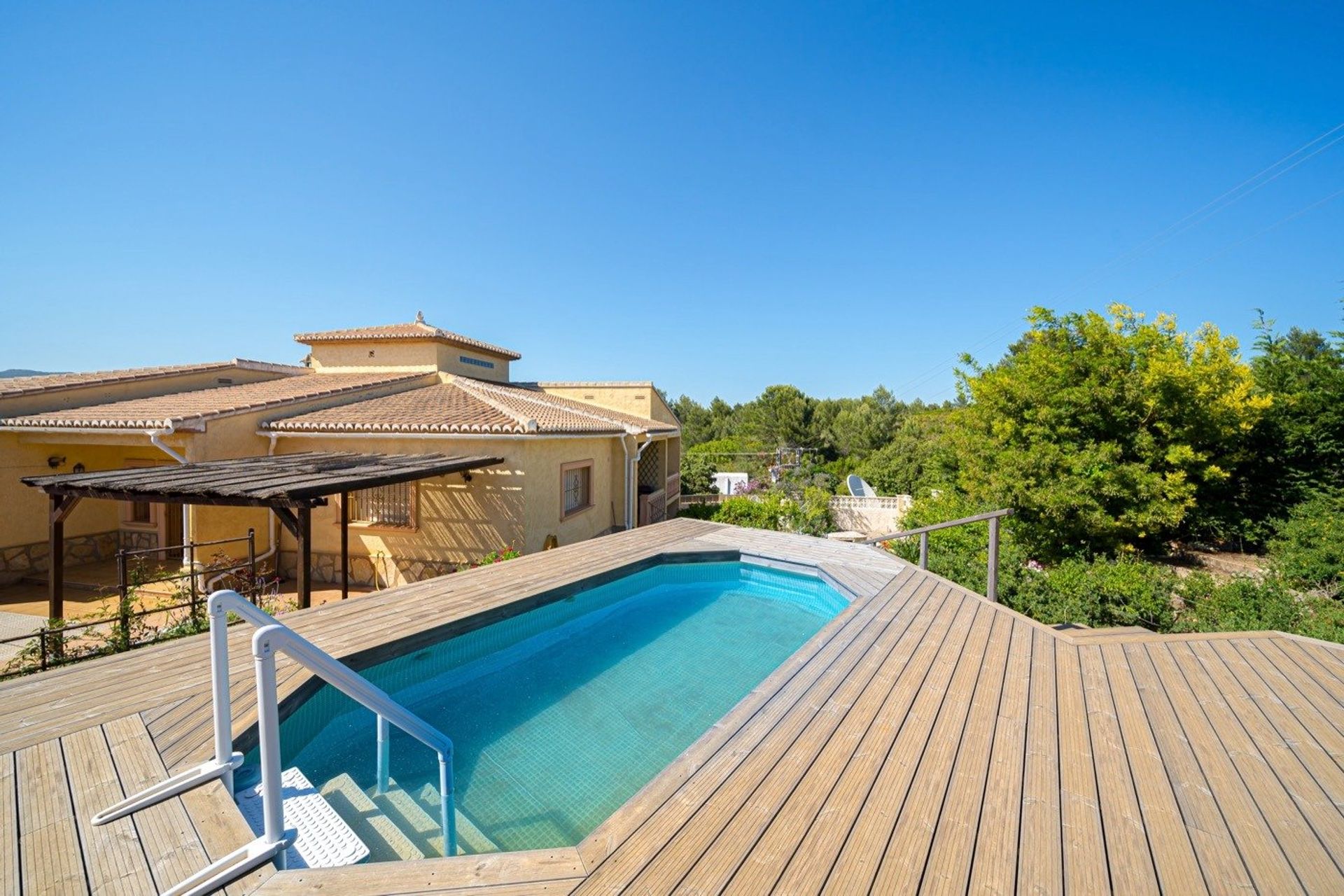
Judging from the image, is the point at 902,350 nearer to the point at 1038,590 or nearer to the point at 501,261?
the point at 501,261

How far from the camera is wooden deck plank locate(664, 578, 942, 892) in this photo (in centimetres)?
227

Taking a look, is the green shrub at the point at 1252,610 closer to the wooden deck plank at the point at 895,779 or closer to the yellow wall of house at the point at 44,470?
the wooden deck plank at the point at 895,779

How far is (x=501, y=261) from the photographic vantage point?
20062mm

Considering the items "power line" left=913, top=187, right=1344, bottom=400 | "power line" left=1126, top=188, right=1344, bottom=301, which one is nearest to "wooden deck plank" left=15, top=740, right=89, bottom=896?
"power line" left=913, top=187, right=1344, bottom=400

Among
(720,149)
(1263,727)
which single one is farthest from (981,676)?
(720,149)

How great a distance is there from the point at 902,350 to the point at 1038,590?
30740mm

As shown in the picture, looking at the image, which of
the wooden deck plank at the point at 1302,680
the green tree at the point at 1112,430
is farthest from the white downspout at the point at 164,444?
the green tree at the point at 1112,430

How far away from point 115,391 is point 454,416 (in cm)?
785

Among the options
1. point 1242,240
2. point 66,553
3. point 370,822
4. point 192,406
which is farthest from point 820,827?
point 1242,240

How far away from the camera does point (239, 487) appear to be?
6.36 meters

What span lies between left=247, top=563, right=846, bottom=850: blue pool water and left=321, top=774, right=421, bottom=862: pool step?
0.31 m

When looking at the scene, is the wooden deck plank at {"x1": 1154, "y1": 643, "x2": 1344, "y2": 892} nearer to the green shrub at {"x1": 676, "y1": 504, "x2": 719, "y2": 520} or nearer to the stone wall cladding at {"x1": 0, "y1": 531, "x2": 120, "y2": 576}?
the green shrub at {"x1": 676, "y1": 504, "x2": 719, "y2": 520}

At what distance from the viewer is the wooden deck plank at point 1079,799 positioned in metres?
2.24

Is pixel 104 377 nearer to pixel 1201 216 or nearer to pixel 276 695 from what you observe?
pixel 276 695
